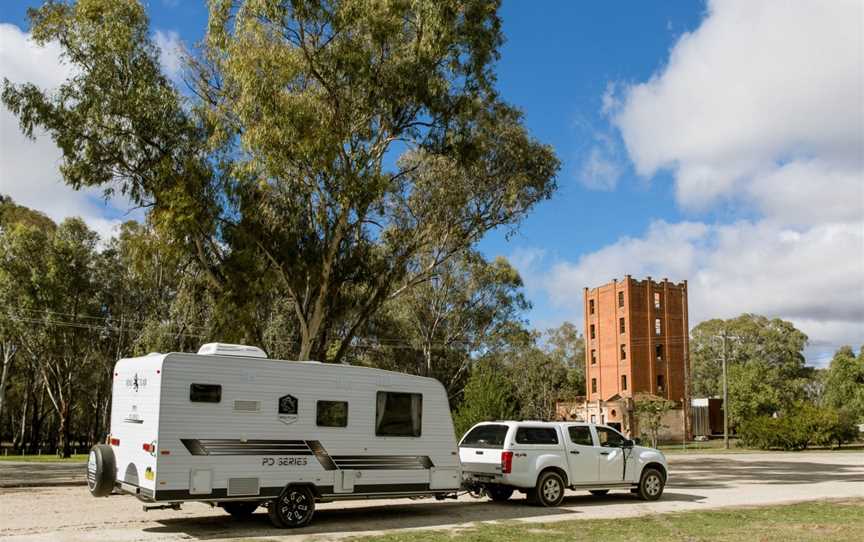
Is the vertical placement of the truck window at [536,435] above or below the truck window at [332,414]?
below

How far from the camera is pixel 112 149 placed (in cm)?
2177

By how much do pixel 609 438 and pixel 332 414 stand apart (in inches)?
273

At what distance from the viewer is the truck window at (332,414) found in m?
13.5

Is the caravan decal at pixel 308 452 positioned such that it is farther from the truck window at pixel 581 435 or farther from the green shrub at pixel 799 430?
the green shrub at pixel 799 430

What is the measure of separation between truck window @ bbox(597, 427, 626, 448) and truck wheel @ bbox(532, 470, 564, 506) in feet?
4.96

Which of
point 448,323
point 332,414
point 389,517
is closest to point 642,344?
point 448,323

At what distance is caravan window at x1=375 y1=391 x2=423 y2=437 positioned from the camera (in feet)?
46.6

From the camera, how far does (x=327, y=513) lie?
1513 cm

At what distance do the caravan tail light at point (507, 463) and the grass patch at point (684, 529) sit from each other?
2289 mm

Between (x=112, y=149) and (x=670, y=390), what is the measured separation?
61.0m

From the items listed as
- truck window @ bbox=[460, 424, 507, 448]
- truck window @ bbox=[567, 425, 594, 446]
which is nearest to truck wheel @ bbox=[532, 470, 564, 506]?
truck window @ bbox=[567, 425, 594, 446]

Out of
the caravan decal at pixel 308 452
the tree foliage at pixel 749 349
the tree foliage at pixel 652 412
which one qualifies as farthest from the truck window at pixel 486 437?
the tree foliage at pixel 749 349

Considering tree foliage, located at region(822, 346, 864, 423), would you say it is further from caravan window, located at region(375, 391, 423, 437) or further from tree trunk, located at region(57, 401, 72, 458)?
caravan window, located at region(375, 391, 423, 437)

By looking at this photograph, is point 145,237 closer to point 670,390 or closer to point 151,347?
point 151,347
